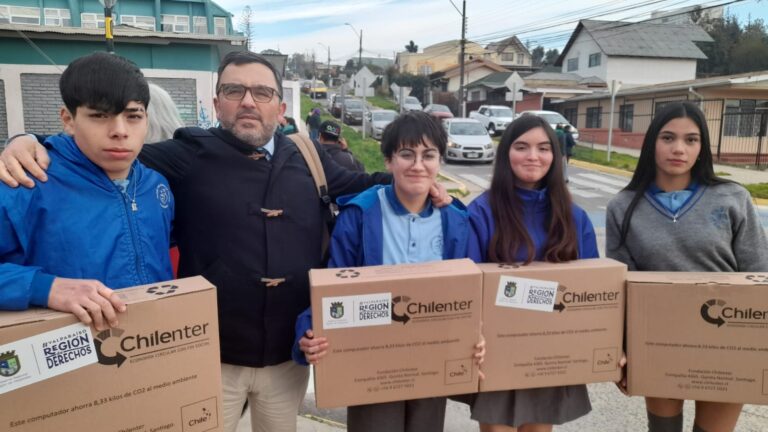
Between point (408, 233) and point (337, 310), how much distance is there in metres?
0.51

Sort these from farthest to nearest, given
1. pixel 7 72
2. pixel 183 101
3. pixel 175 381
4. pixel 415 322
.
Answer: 1. pixel 183 101
2. pixel 7 72
3. pixel 415 322
4. pixel 175 381

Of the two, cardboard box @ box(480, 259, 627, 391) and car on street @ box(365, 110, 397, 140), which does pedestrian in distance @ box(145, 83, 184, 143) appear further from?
car on street @ box(365, 110, 397, 140)

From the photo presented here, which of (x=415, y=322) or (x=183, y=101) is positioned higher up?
(x=183, y=101)

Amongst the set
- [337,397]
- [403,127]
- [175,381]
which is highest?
[403,127]

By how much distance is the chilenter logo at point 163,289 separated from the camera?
1.62m

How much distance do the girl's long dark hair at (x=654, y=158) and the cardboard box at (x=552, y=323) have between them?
1.87ft

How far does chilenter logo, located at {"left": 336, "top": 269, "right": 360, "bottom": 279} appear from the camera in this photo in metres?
1.84

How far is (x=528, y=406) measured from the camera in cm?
216

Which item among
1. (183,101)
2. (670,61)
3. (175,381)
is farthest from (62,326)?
(670,61)

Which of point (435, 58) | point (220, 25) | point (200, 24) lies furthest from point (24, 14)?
point (435, 58)

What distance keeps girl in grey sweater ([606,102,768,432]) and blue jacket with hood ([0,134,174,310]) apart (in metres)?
2.06

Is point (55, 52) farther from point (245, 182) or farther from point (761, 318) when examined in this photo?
point (761, 318)

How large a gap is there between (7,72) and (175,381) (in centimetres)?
1112

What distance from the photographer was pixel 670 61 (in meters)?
37.1
